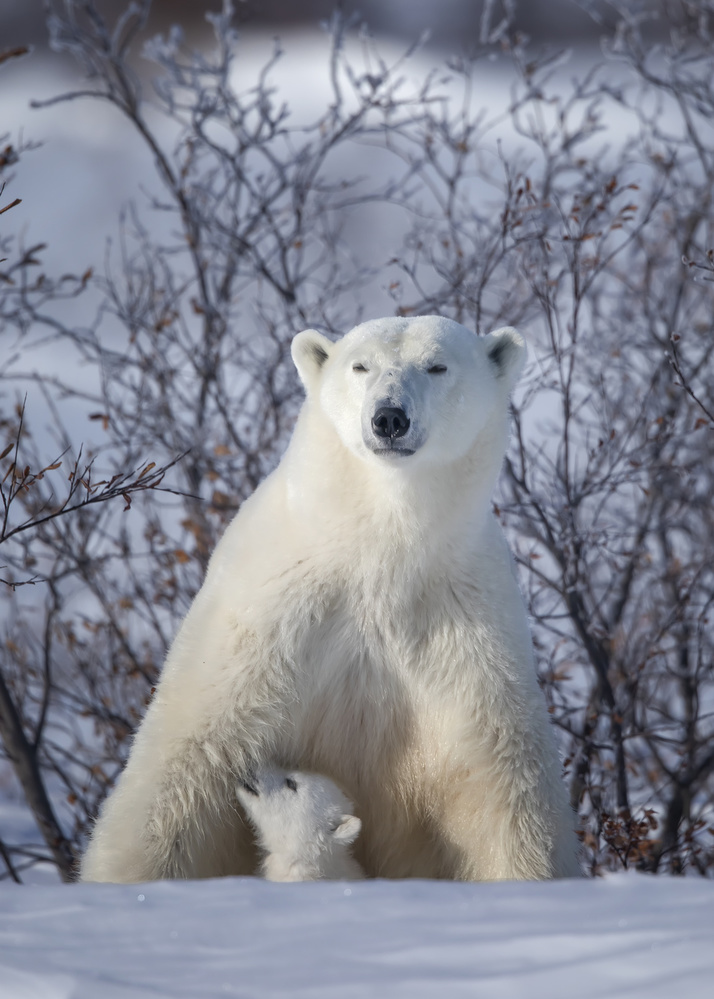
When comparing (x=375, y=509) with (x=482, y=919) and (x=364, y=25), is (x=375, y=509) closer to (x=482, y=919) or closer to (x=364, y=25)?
(x=482, y=919)

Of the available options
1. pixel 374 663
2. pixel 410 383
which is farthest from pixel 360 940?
pixel 410 383

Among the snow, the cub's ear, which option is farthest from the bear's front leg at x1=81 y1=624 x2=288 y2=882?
the snow

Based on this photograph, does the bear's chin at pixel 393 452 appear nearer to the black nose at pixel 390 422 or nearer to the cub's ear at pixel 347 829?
the black nose at pixel 390 422

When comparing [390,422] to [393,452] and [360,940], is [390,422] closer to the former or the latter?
[393,452]

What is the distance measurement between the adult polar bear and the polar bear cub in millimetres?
90

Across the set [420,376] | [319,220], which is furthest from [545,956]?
[319,220]

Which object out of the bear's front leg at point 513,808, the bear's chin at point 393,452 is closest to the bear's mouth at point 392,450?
the bear's chin at point 393,452

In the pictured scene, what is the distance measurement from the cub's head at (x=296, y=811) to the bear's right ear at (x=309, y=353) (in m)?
1.05

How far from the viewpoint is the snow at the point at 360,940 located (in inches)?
55.2

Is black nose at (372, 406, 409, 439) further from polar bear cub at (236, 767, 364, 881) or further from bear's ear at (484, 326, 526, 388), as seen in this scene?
polar bear cub at (236, 767, 364, 881)

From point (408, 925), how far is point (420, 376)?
1348 mm

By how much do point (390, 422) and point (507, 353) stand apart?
2.08ft

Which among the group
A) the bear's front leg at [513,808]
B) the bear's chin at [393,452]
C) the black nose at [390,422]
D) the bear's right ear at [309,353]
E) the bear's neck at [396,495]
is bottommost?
the bear's front leg at [513,808]

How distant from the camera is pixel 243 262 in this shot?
191 inches
